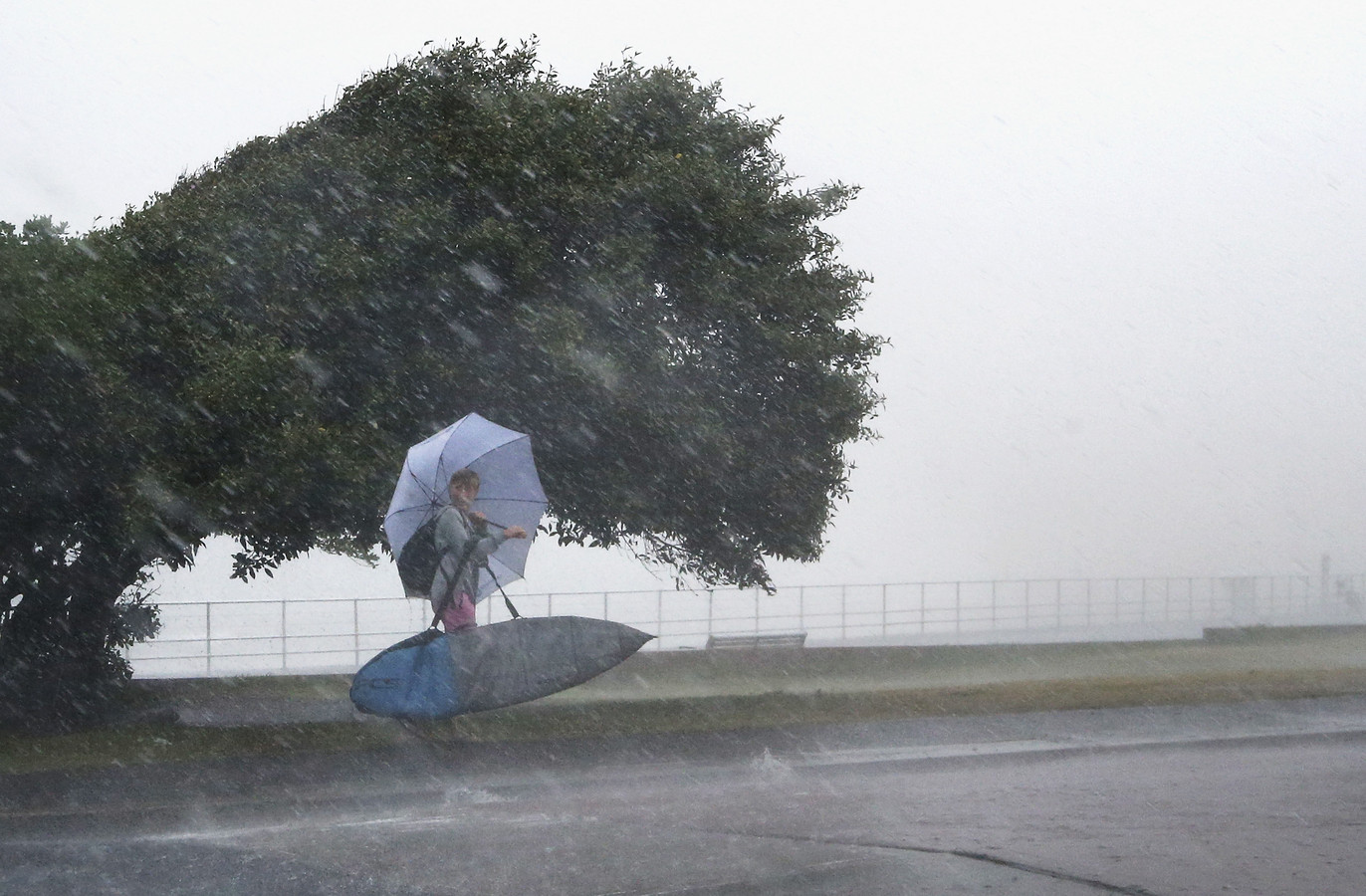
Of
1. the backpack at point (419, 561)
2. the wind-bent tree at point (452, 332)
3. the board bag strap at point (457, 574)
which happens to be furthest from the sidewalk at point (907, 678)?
the board bag strap at point (457, 574)

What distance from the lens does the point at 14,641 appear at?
13969mm

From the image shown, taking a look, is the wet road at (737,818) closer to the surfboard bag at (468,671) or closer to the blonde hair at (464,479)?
the surfboard bag at (468,671)

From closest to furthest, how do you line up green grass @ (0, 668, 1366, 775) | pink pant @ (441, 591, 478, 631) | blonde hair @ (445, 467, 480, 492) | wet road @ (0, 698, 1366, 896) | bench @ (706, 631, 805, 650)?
wet road @ (0, 698, 1366, 896) → pink pant @ (441, 591, 478, 631) → blonde hair @ (445, 467, 480, 492) → green grass @ (0, 668, 1366, 775) → bench @ (706, 631, 805, 650)

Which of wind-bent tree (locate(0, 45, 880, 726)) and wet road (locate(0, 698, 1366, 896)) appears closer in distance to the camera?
wet road (locate(0, 698, 1366, 896))

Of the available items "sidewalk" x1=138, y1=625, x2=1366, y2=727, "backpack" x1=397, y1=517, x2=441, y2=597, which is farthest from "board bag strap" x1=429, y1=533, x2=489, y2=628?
"sidewalk" x1=138, y1=625, x2=1366, y2=727

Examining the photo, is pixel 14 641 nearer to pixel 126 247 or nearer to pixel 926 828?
pixel 126 247

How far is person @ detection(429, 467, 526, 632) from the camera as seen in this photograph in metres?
7.44

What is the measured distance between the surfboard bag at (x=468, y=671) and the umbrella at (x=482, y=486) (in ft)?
1.06

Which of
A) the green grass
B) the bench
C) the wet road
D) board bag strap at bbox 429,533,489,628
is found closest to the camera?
the wet road

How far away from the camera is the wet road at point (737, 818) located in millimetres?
6629

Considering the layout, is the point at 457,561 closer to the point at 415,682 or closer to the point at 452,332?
the point at 415,682

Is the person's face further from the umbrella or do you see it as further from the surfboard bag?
the surfboard bag

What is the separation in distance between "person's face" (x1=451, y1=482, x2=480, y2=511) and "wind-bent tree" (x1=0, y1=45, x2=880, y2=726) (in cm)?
416

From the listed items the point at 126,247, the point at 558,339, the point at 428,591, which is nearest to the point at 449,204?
the point at 558,339
